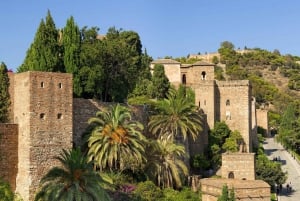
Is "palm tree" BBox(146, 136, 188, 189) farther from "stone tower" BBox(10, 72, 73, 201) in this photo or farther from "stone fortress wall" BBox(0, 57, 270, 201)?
"stone tower" BBox(10, 72, 73, 201)

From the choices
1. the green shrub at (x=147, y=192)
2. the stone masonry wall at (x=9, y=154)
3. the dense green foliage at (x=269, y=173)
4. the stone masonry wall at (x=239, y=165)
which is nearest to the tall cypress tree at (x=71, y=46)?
the stone masonry wall at (x=9, y=154)

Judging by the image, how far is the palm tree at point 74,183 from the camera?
1972 centimetres

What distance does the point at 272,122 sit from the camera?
236ft

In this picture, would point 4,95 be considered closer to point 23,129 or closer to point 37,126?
point 23,129

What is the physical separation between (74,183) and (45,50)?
10.0 metres

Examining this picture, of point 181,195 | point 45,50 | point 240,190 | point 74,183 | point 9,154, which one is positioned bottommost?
point 181,195

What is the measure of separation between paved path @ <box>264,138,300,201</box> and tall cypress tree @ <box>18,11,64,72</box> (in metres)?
16.3

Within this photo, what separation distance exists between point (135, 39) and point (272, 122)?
26258 millimetres

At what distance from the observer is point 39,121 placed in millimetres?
23344

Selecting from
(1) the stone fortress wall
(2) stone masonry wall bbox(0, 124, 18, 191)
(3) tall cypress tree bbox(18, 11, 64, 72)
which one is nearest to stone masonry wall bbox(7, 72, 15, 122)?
(1) the stone fortress wall

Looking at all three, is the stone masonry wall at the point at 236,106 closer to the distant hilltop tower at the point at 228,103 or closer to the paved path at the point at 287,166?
the distant hilltop tower at the point at 228,103

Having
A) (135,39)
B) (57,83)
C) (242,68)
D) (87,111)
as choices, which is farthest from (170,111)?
(242,68)

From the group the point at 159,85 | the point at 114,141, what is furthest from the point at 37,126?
the point at 159,85

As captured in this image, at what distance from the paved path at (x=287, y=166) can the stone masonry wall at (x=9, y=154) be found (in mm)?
18022
